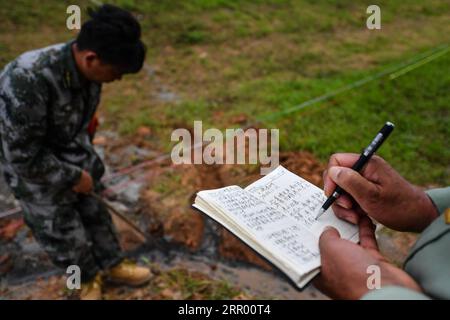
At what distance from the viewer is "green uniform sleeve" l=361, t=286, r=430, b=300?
0.98 metres

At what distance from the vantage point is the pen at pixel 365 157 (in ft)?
4.57

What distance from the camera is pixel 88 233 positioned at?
2.88 meters

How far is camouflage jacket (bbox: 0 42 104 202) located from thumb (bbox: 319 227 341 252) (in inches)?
65.8

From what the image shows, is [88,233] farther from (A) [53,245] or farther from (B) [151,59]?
(B) [151,59]

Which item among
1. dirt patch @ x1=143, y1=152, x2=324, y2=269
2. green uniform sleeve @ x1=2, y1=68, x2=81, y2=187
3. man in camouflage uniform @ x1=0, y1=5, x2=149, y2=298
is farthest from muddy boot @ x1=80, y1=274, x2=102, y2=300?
green uniform sleeve @ x1=2, y1=68, x2=81, y2=187

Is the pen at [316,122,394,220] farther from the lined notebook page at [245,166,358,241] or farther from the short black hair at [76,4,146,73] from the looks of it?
the short black hair at [76,4,146,73]

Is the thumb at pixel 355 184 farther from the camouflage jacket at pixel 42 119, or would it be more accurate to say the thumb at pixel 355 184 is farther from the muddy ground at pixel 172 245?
the camouflage jacket at pixel 42 119

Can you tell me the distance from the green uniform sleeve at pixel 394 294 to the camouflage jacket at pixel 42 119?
1.90m

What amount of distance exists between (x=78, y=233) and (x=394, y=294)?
213 cm

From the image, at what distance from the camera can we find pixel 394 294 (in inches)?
38.9

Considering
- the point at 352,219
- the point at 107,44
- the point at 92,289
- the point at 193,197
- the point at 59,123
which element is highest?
the point at 107,44

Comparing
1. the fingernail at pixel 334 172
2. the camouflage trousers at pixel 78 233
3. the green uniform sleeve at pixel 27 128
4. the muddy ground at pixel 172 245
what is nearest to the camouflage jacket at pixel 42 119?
the green uniform sleeve at pixel 27 128

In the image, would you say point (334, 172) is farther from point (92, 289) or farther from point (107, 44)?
point (92, 289)

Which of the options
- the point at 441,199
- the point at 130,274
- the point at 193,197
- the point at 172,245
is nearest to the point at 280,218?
the point at 441,199
